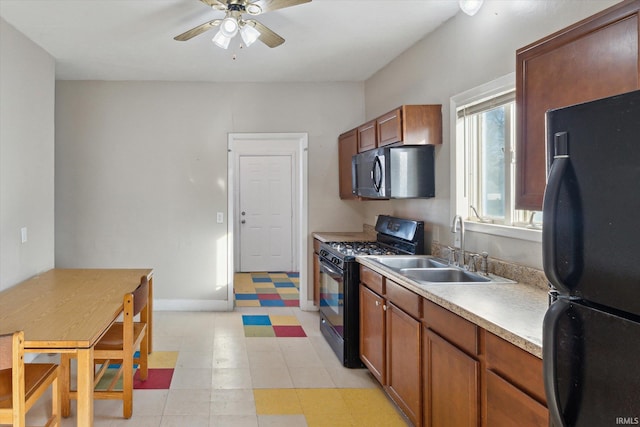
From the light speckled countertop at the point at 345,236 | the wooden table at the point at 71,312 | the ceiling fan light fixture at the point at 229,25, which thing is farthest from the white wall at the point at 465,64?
the wooden table at the point at 71,312

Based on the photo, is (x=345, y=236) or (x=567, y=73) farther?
(x=345, y=236)

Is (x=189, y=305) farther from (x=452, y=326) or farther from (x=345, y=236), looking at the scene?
(x=452, y=326)

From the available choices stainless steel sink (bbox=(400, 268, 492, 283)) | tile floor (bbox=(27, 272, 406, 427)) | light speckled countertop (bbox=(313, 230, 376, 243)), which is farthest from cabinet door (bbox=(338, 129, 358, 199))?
stainless steel sink (bbox=(400, 268, 492, 283))

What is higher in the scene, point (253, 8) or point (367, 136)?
point (253, 8)

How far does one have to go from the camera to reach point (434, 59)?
348cm

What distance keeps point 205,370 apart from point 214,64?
9.27 ft

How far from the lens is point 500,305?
189 centimetres

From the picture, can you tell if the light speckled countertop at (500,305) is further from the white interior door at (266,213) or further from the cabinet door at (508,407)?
the white interior door at (266,213)

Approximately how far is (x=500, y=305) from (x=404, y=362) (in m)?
0.87

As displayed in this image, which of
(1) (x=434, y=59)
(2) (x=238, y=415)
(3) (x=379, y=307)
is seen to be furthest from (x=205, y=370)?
(1) (x=434, y=59)

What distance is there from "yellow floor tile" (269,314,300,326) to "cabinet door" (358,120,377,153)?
189cm

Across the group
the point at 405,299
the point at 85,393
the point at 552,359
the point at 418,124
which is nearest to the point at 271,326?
the point at 405,299

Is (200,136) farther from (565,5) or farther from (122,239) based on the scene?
(565,5)

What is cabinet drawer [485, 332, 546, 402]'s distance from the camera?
4.66ft
